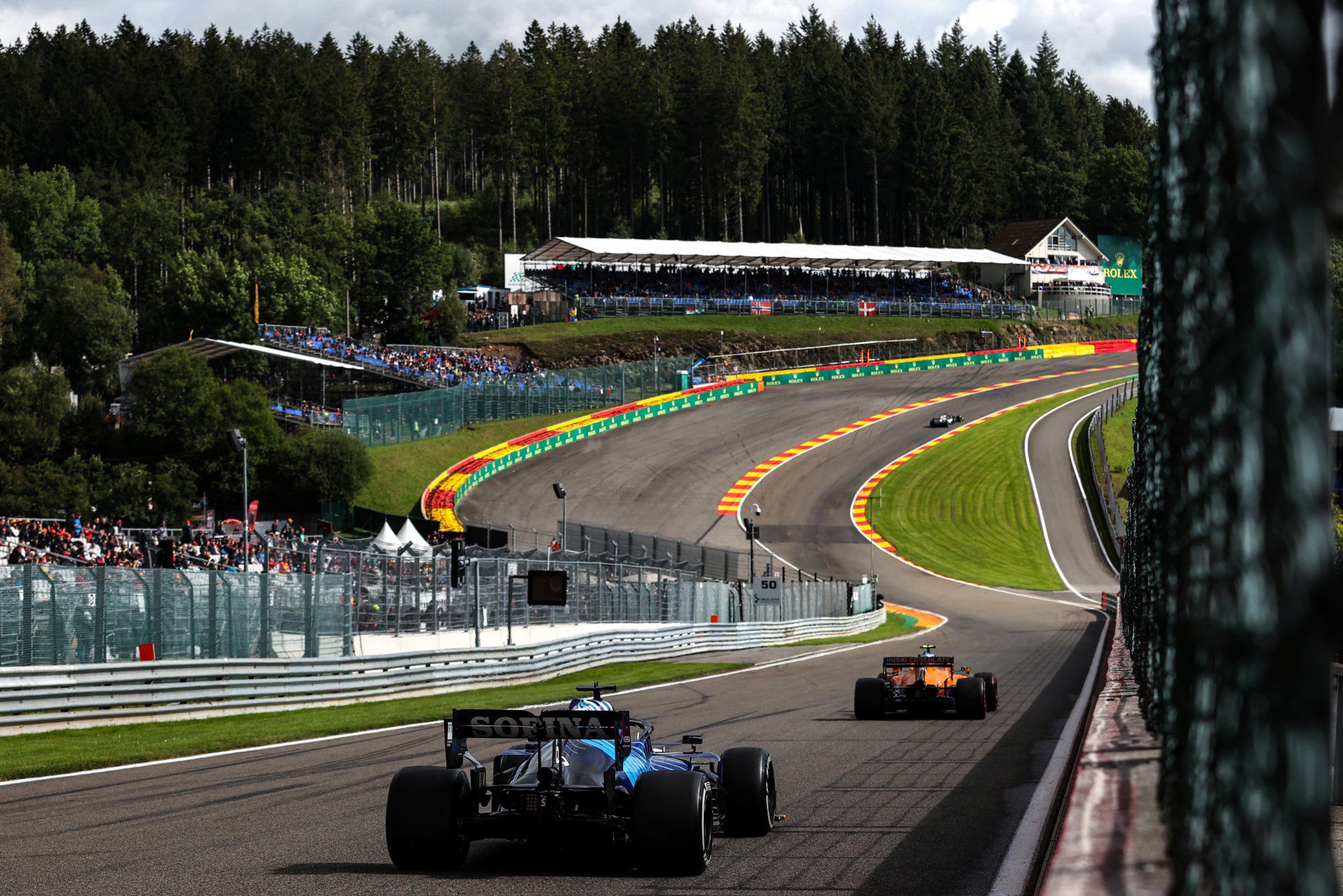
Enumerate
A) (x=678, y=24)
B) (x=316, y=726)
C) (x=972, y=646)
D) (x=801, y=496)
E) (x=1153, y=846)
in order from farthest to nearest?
(x=678, y=24)
(x=801, y=496)
(x=972, y=646)
(x=316, y=726)
(x=1153, y=846)

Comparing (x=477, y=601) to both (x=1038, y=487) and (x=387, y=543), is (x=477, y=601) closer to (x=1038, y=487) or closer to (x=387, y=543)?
(x=387, y=543)

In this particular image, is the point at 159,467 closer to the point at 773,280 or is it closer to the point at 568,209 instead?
the point at 773,280

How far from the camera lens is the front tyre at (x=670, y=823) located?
29.3ft

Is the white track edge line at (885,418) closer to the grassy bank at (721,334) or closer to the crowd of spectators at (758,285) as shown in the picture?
the grassy bank at (721,334)

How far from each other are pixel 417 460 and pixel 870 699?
44102 mm

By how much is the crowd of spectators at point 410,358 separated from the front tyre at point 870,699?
167 feet

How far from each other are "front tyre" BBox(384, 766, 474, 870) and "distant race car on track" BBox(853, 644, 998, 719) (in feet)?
34.7

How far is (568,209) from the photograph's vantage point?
144 m

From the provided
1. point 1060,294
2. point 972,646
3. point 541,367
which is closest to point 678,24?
point 1060,294

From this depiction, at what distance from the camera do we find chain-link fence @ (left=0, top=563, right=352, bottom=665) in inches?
682

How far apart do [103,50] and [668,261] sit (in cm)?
5982

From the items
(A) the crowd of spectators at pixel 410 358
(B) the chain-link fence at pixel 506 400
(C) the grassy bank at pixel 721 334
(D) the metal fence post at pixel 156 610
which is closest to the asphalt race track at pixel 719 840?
(D) the metal fence post at pixel 156 610

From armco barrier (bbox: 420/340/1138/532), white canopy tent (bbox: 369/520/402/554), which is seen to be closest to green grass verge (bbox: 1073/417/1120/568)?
armco barrier (bbox: 420/340/1138/532)

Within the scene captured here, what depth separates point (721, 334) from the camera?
93.3 m
